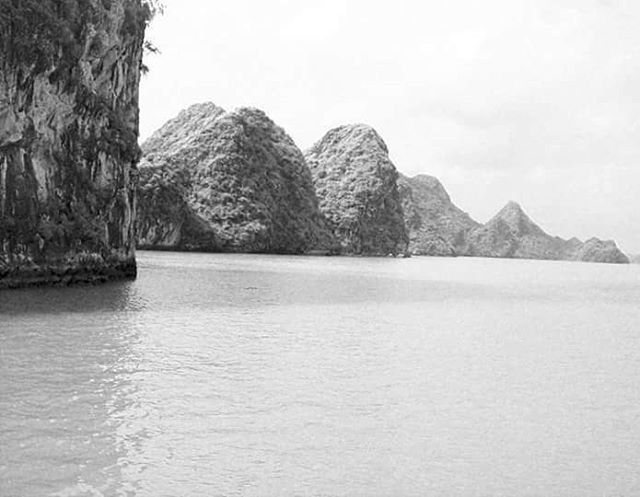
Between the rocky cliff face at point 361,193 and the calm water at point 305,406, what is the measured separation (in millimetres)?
128677

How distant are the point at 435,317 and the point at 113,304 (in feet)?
40.5

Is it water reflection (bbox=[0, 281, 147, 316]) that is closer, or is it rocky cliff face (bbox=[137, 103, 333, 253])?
water reflection (bbox=[0, 281, 147, 316])

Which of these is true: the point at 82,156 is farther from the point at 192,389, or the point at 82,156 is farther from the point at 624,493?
the point at 624,493

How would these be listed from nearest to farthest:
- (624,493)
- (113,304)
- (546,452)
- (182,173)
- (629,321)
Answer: (624,493) < (546,452) < (113,304) < (629,321) < (182,173)

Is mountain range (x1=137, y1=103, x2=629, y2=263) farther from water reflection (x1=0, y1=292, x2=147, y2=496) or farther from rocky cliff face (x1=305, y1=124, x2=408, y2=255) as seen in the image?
water reflection (x1=0, y1=292, x2=147, y2=496)

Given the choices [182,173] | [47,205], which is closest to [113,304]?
[47,205]

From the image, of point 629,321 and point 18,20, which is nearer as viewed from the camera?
point 18,20

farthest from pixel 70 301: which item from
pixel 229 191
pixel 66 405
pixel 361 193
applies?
pixel 361 193

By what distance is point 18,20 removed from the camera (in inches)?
1121

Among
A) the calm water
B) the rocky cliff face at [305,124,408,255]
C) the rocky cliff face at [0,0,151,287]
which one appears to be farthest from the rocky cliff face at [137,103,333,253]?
the calm water

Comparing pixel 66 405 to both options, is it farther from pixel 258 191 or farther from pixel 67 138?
pixel 258 191

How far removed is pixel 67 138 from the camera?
1339 inches

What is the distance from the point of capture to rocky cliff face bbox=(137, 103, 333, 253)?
114 metres

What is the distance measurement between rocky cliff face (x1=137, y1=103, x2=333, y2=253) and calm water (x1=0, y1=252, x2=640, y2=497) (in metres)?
89.2
